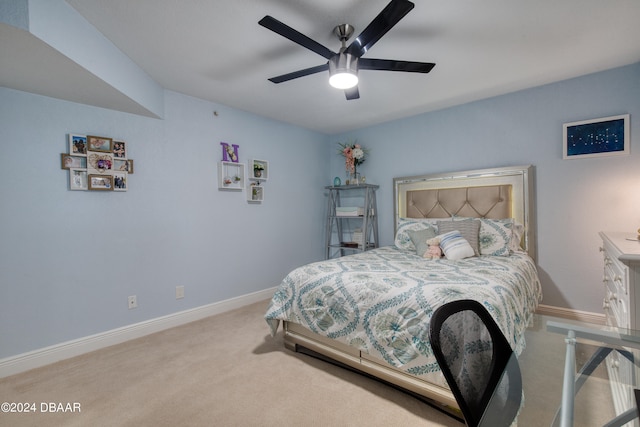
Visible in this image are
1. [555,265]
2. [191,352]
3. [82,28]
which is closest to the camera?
[82,28]

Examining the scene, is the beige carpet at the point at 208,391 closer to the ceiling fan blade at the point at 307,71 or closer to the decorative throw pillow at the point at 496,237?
the decorative throw pillow at the point at 496,237

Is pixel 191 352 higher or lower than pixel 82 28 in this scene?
lower

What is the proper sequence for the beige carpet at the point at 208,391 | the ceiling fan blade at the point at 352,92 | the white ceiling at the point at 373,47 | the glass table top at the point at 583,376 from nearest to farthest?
the glass table top at the point at 583,376, the beige carpet at the point at 208,391, the white ceiling at the point at 373,47, the ceiling fan blade at the point at 352,92

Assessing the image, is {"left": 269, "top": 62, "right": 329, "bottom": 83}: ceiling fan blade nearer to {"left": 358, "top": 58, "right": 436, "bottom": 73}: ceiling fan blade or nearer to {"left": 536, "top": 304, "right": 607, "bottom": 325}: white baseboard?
{"left": 358, "top": 58, "right": 436, "bottom": 73}: ceiling fan blade

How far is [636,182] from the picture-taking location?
2514mm

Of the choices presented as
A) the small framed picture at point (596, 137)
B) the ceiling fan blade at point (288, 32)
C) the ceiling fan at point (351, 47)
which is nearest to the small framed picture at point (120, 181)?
the ceiling fan at point (351, 47)

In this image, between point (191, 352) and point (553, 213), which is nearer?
point (191, 352)

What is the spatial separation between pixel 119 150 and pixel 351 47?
221 centimetres

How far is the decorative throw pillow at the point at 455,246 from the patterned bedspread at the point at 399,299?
9cm

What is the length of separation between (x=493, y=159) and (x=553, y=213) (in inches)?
31.8

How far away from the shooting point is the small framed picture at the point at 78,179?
2342 millimetres

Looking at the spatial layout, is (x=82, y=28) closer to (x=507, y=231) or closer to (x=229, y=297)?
(x=229, y=297)

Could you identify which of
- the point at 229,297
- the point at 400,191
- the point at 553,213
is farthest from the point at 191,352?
the point at 553,213

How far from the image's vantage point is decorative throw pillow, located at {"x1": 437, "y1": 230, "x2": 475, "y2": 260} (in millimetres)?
2646
